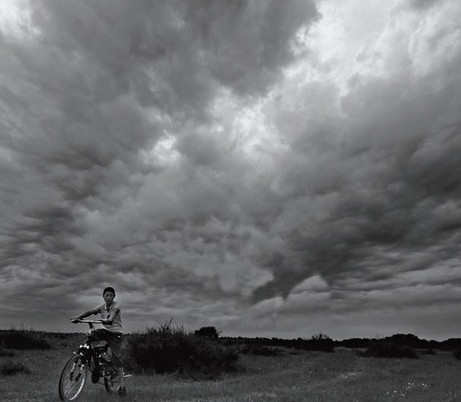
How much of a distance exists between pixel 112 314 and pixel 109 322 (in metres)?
0.19

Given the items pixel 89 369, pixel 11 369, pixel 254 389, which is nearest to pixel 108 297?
pixel 89 369

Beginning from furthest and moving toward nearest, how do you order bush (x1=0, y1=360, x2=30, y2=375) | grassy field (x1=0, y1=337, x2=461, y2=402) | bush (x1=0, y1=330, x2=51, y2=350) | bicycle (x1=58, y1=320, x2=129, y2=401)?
bush (x1=0, y1=330, x2=51, y2=350) < bush (x1=0, y1=360, x2=30, y2=375) < grassy field (x1=0, y1=337, x2=461, y2=402) < bicycle (x1=58, y1=320, x2=129, y2=401)

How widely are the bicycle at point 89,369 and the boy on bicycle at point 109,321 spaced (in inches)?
3.7

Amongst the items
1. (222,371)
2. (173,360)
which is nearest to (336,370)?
(222,371)

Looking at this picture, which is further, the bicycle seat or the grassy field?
the grassy field

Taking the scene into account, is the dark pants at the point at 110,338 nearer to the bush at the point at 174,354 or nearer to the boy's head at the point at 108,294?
the boy's head at the point at 108,294

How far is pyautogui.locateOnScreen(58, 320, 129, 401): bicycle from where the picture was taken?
374 inches

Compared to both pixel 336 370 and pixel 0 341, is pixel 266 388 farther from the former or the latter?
pixel 0 341

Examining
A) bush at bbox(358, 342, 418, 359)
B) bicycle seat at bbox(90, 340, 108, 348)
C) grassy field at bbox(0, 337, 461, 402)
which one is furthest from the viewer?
bush at bbox(358, 342, 418, 359)

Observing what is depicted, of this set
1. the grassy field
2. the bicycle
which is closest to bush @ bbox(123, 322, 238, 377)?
the grassy field

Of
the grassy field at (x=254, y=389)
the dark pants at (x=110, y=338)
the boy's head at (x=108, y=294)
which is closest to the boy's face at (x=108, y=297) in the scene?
the boy's head at (x=108, y=294)

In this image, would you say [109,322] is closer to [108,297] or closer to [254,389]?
[108,297]

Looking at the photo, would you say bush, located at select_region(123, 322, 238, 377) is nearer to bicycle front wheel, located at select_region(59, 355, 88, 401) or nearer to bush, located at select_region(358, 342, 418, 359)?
bicycle front wheel, located at select_region(59, 355, 88, 401)

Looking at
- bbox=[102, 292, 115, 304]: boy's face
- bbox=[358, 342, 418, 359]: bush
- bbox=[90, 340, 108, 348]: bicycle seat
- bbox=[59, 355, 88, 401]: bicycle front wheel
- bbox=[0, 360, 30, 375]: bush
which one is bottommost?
bbox=[59, 355, 88, 401]: bicycle front wheel
